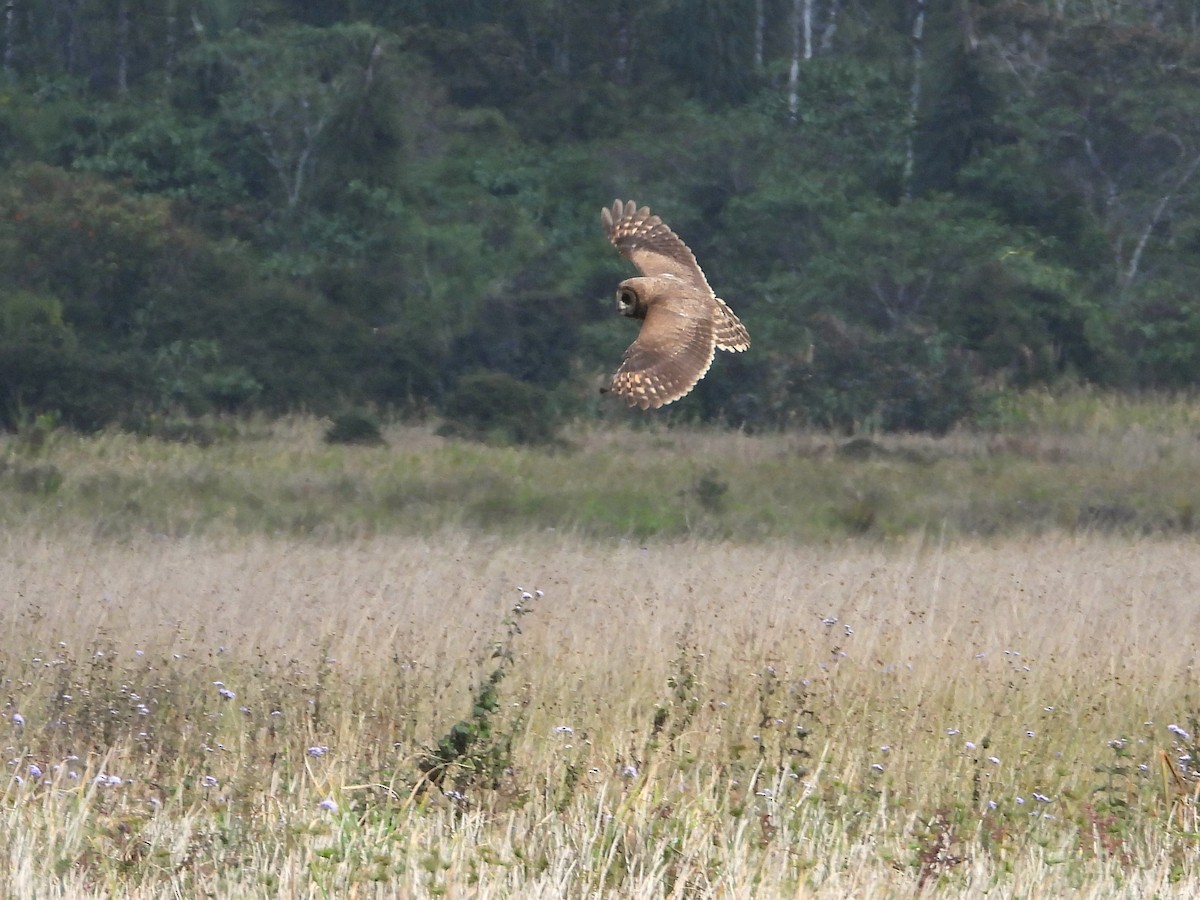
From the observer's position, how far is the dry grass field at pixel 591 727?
422cm

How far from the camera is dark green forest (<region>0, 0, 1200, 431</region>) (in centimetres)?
2122

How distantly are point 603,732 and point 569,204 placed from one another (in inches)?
801

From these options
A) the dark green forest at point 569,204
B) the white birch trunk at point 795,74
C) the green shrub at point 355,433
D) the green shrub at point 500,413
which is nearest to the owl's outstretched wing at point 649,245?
the green shrub at point 355,433

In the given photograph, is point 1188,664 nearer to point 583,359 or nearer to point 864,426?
point 864,426

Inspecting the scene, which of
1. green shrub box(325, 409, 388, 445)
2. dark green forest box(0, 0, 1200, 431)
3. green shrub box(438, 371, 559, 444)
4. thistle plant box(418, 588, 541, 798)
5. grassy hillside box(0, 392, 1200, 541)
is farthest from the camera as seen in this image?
dark green forest box(0, 0, 1200, 431)

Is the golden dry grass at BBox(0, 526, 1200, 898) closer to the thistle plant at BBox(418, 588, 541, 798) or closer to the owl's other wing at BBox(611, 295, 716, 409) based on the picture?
the thistle plant at BBox(418, 588, 541, 798)

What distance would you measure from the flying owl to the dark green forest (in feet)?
35.1

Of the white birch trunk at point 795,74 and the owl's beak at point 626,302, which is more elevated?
the white birch trunk at point 795,74

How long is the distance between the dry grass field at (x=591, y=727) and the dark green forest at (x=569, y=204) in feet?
33.1

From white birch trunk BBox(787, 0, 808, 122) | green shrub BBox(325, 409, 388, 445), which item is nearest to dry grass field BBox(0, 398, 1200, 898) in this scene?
green shrub BBox(325, 409, 388, 445)

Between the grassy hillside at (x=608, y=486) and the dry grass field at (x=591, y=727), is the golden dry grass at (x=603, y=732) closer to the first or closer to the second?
the dry grass field at (x=591, y=727)

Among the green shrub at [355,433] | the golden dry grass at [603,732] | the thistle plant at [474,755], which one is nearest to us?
the golden dry grass at [603,732]

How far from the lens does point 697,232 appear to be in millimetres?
24062

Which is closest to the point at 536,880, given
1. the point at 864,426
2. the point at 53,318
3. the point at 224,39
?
the point at 864,426
